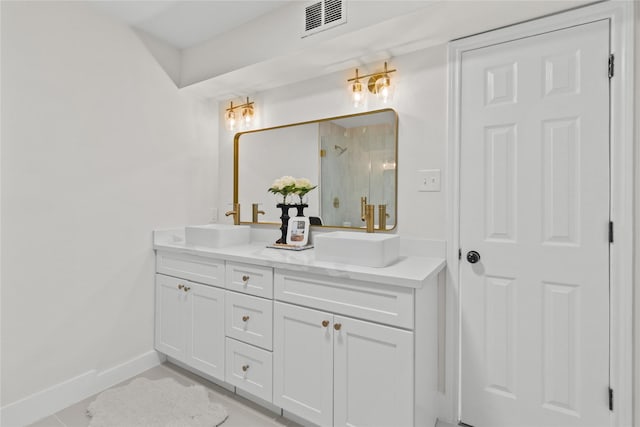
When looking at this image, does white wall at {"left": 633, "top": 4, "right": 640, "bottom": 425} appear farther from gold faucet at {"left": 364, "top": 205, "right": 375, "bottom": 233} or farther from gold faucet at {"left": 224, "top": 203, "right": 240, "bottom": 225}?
gold faucet at {"left": 224, "top": 203, "right": 240, "bottom": 225}

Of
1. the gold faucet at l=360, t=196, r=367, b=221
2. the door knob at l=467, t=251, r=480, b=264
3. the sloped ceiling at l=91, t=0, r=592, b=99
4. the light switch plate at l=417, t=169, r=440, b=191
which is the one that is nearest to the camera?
the sloped ceiling at l=91, t=0, r=592, b=99

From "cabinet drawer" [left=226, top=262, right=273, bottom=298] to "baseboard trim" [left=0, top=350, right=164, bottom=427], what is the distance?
1036 mm

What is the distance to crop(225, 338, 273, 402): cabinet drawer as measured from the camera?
1.85 metres

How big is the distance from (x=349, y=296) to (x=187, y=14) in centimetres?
213

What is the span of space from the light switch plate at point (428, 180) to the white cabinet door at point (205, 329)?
138cm

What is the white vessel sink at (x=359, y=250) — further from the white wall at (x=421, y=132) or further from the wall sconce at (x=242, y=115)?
the wall sconce at (x=242, y=115)

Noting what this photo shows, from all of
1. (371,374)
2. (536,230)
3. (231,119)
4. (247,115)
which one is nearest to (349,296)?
(371,374)

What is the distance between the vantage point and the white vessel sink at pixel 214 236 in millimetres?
2244

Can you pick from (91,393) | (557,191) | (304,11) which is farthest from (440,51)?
(91,393)

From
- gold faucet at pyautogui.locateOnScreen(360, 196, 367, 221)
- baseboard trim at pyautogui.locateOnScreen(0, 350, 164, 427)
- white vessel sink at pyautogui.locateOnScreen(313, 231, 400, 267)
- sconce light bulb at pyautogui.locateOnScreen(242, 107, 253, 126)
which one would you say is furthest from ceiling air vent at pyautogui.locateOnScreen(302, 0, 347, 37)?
baseboard trim at pyautogui.locateOnScreen(0, 350, 164, 427)

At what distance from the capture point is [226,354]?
79.9 inches

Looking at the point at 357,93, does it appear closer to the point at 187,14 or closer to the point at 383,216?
the point at 383,216

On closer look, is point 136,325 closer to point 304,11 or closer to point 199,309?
point 199,309

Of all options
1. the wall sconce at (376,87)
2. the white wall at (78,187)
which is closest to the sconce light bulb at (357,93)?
the wall sconce at (376,87)
